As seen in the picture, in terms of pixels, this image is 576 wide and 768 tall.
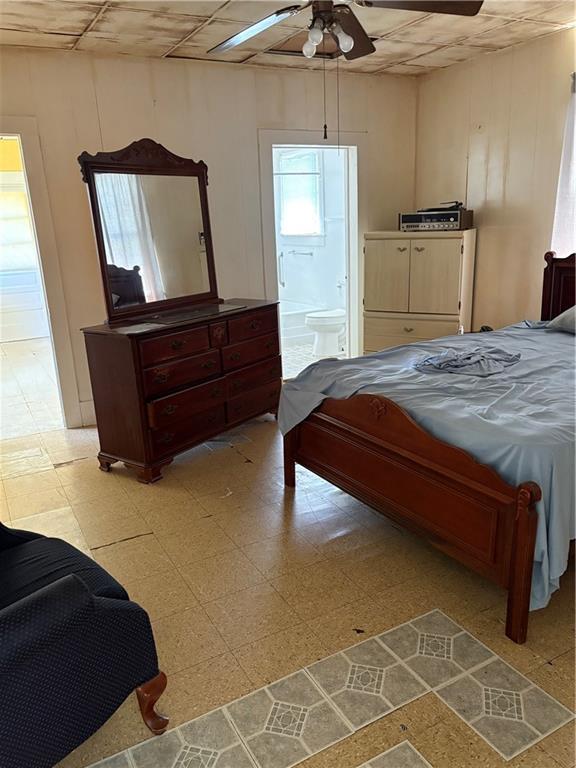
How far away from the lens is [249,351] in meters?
3.91

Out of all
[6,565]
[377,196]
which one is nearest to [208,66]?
[377,196]

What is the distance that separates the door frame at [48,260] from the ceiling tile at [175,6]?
111 cm

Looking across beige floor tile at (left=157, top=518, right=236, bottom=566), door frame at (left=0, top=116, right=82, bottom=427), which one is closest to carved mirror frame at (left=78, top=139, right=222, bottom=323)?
door frame at (left=0, top=116, right=82, bottom=427)

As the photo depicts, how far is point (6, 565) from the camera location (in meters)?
1.82

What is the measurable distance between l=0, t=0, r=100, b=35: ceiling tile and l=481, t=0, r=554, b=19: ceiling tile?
2.14m

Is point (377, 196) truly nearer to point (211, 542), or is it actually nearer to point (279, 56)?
point (279, 56)

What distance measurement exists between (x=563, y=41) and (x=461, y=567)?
3454 mm

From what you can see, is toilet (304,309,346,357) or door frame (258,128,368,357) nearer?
door frame (258,128,368,357)

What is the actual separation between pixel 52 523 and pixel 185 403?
0.99 meters

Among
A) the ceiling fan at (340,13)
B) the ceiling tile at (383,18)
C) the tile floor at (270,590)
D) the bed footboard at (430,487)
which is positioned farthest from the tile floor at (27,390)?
the ceiling tile at (383,18)

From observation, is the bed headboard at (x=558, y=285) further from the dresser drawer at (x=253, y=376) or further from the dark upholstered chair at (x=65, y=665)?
the dark upholstered chair at (x=65, y=665)

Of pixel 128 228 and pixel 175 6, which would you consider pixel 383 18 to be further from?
pixel 128 228

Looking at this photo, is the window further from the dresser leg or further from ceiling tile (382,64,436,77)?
the dresser leg

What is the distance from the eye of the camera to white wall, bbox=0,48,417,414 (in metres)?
3.67
